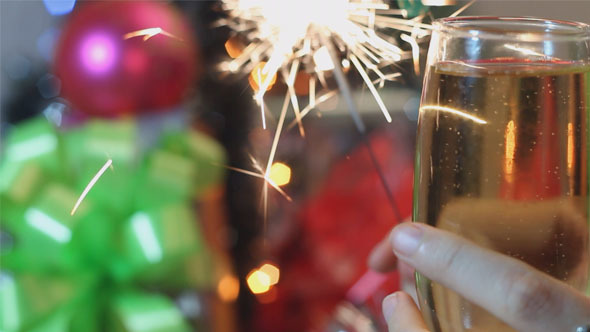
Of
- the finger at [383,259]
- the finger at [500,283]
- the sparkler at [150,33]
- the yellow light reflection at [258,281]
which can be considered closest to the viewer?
the finger at [500,283]

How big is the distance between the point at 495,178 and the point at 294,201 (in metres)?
0.97

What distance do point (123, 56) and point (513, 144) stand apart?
70 centimetres

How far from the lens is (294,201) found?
145 cm

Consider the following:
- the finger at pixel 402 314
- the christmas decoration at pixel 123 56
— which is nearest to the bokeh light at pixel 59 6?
the christmas decoration at pixel 123 56

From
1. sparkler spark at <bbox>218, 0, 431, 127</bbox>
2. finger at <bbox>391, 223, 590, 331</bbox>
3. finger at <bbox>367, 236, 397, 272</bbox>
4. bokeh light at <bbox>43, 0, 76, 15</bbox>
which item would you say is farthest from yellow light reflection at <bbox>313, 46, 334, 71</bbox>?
bokeh light at <bbox>43, 0, 76, 15</bbox>

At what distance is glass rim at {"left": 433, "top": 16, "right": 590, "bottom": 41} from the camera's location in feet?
1.65

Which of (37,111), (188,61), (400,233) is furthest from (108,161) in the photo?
(400,233)

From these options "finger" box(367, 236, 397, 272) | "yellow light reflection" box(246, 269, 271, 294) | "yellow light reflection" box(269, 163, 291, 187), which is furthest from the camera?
"yellow light reflection" box(246, 269, 271, 294)

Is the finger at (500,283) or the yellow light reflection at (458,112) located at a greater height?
the yellow light reflection at (458,112)

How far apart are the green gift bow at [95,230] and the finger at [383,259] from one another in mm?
466

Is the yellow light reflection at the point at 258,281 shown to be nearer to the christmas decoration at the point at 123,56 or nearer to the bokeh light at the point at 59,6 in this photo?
the christmas decoration at the point at 123,56

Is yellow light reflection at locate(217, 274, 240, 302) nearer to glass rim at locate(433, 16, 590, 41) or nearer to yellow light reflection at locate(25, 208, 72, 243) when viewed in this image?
yellow light reflection at locate(25, 208, 72, 243)

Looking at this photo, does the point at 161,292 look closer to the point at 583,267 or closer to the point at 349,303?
the point at 349,303

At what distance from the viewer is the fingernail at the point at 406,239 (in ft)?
1.66
